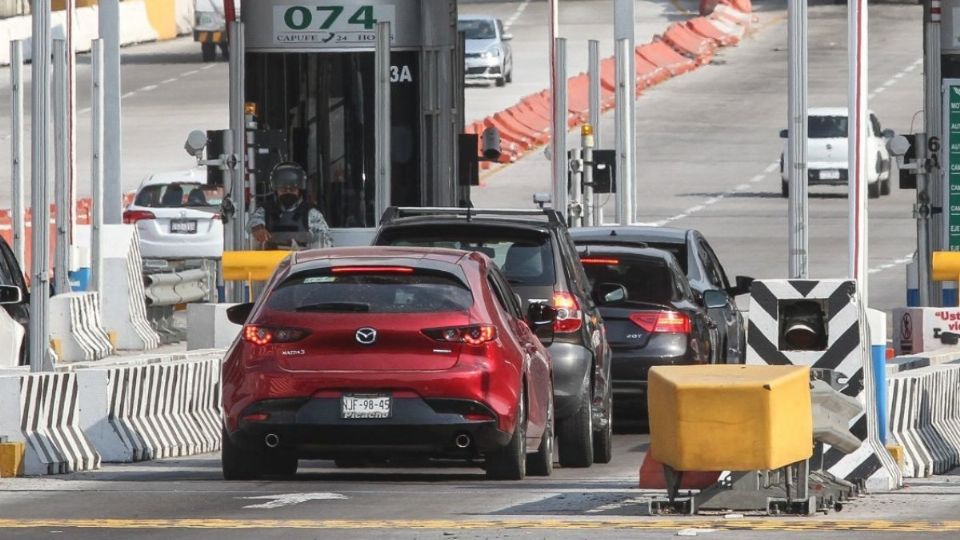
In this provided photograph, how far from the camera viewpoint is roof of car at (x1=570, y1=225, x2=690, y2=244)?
2173cm

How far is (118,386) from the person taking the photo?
58.0 ft

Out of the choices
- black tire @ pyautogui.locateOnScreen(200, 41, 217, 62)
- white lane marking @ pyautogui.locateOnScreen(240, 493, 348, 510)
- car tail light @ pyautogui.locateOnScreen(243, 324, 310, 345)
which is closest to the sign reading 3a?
car tail light @ pyautogui.locateOnScreen(243, 324, 310, 345)

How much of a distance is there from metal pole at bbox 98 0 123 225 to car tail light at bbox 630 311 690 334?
40.5 ft

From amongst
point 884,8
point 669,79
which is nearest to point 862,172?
point 669,79

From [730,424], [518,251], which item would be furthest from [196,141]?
[730,424]

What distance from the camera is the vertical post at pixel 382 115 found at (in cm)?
2484

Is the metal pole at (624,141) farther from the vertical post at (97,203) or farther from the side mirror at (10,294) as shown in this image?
the side mirror at (10,294)

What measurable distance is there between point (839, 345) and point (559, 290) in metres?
2.70

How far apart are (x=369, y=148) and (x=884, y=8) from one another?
5103 centimetres

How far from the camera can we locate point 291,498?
14516mm

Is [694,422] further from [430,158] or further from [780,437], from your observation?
[430,158]

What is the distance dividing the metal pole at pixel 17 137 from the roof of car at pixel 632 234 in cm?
→ 568

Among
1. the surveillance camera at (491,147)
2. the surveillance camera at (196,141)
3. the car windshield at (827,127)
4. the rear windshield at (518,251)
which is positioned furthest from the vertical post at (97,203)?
the car windshield at (827,127)

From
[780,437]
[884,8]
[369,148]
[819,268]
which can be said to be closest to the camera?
[780,437]
